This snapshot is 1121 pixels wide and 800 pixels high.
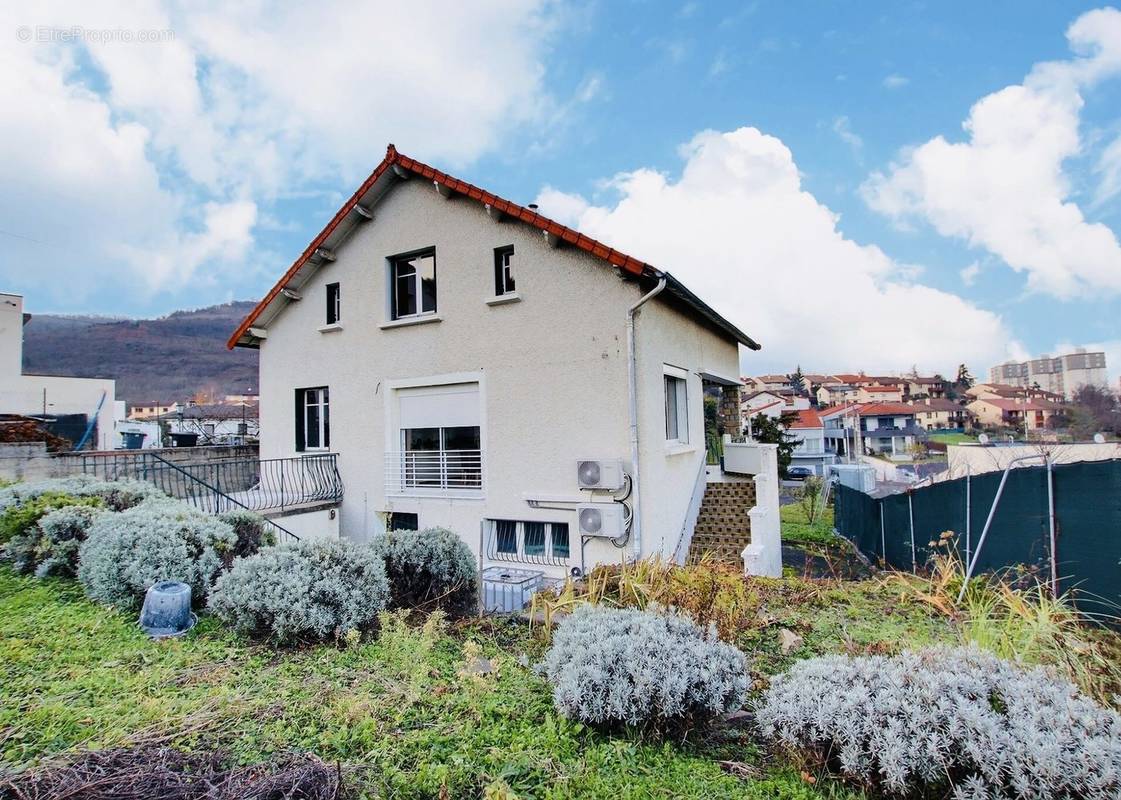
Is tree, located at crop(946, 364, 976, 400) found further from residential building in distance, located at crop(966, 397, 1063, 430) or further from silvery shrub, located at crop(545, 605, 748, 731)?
silvery shrub, located at crop(545, 605, 748, 731)

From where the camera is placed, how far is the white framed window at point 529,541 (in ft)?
34.2

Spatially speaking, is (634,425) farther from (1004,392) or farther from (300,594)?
(1004,392)

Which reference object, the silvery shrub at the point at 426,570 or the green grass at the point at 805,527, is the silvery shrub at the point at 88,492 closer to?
the silvery shrub at the point at 426,570

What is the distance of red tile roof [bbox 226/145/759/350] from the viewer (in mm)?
9523

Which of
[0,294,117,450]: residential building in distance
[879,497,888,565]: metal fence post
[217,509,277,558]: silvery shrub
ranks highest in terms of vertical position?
[0,294,117,450]: residential building in distance

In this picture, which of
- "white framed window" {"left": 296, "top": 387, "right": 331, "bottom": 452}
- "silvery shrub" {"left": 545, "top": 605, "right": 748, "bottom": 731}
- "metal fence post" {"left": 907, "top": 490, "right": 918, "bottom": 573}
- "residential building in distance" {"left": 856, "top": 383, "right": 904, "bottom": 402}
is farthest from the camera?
"residential building in distance" {"left": 856, "top": 383, "right": 904, "bottom": 402}

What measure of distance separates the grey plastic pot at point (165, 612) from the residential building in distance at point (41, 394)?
26.7m

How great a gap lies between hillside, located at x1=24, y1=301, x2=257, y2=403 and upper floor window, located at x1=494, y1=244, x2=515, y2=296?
52.4 metres

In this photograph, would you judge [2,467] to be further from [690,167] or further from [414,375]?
[690,167]

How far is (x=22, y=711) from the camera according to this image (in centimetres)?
356

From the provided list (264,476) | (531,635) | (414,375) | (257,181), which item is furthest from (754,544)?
(257,181)

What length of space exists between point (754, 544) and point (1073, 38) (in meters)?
10.1

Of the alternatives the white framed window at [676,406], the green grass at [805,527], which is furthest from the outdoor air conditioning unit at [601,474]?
the green grass at [805,527]

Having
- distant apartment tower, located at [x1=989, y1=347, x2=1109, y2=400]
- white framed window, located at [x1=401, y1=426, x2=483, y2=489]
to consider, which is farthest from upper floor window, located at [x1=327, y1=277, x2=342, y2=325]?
distant apartment tower, located at [x1=989, y1=347, x2=1109, y2=400]
